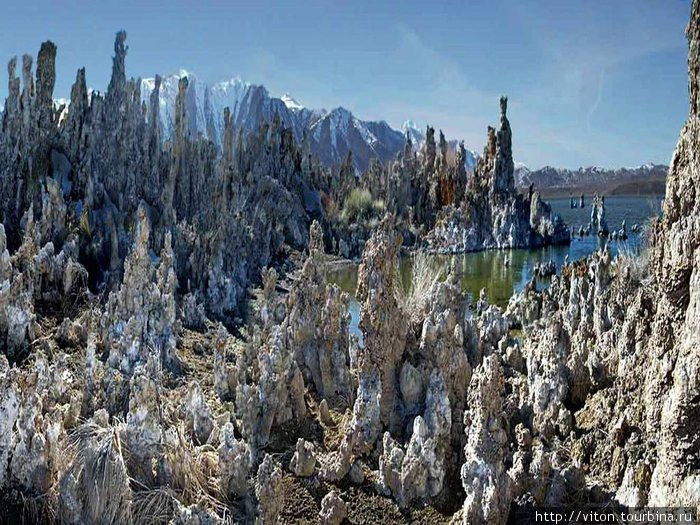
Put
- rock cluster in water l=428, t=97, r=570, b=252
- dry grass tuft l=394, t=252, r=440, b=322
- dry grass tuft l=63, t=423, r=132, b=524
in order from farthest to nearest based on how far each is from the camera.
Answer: rock cluster in water l=428, t=97, r=570, b=252 → dry grass tuft l=394, t=252, r=440, b=322 → dry grass tuft l=63, t=423, r=132, b=524

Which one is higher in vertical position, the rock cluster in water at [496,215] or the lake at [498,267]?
the rock cluster in water at [496,215]

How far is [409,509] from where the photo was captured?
15.8ft

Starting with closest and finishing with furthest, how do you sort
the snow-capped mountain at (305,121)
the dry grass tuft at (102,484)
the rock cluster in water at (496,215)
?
the dry grass tuft at (102,484) < the rock cluster in water at (496,215) < the snow-capped mountain at (305,121)

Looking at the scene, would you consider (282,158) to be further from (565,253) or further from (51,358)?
(51,358)

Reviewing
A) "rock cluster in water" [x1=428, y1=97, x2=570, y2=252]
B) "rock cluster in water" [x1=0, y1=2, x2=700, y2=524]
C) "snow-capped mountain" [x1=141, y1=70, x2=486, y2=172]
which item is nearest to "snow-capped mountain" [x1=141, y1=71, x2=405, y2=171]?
"snow-capped mountain" [x1=141, y1=70, x2=486, y2=172]

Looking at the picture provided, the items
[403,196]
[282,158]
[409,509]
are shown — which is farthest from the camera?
[403,196]

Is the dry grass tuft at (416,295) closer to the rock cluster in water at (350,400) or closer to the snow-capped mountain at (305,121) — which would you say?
the rock cluster in water at (350,400)

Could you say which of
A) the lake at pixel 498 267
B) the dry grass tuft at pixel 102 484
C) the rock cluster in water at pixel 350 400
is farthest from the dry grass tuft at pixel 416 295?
the lake at pixel 498 267

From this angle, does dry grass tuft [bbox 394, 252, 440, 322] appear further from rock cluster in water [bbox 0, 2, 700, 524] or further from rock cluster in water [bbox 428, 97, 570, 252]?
rock cluster in water [bbox 428, 97, 570, 252]

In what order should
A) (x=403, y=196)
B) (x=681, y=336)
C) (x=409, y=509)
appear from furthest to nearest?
(x=403, y=196)
(x=409, y=509)
(x=681, y=336)

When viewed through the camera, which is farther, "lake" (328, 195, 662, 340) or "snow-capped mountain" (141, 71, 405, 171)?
"snow-capped mountain" (141, 71, 405, 171)

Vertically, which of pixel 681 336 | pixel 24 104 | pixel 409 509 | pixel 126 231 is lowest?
pixel 409 509

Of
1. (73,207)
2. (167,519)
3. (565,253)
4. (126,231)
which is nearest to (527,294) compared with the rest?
(126,231)

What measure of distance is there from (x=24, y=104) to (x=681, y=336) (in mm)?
15545
